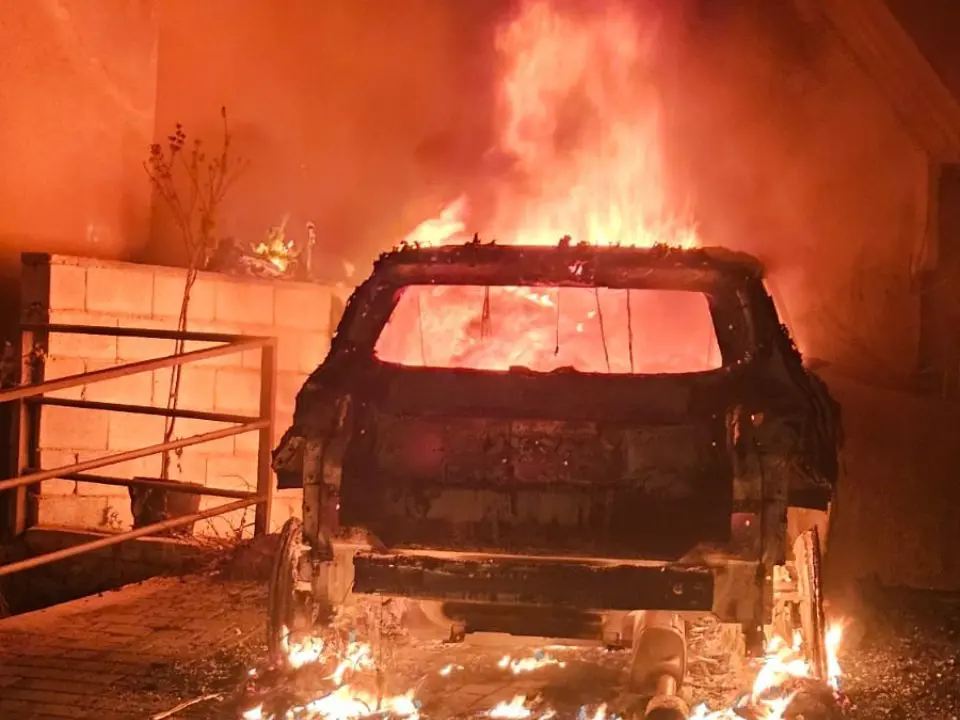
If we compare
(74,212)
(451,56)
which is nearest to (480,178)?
(451,56)

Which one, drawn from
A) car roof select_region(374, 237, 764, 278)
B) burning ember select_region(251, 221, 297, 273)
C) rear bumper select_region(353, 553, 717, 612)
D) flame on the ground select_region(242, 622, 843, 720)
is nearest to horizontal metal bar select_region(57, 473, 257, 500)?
flame on the ground select_region(242, 622, 843, 720)

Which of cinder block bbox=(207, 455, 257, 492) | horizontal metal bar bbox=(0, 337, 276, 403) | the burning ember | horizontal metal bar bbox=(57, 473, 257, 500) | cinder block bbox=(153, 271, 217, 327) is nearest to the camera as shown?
horizontal metal bar bbox=(0, 337, 276, 403)

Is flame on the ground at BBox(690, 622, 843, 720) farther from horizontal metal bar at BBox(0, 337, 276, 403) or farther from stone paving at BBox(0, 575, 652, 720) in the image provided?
horizontal metal bar at BBox(0, 337, 276, 403)

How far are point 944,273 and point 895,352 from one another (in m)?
0.81

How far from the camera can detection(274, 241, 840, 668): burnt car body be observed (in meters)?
4.15

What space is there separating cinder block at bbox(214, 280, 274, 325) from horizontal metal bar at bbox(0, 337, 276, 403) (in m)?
1.90

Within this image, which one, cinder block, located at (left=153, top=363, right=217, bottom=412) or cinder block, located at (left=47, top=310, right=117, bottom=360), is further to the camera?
cinder block, located at (left=153, top=363, right=217, bottom=412)

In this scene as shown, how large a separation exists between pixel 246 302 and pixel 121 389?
4.39 feet

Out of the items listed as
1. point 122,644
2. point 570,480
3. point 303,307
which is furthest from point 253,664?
point 303,307

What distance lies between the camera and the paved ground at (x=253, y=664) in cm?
469

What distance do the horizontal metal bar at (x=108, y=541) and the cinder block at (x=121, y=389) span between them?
5.54 feet

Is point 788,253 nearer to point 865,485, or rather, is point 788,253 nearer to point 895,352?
point 895,352

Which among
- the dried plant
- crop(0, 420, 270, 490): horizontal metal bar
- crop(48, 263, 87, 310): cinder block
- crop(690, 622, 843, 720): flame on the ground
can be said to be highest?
the dried plant

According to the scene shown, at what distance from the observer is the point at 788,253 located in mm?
10922
